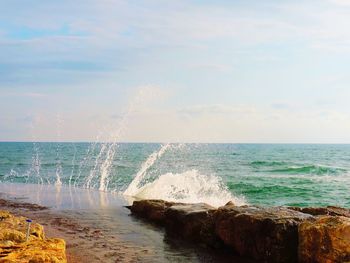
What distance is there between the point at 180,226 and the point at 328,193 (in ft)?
63.6

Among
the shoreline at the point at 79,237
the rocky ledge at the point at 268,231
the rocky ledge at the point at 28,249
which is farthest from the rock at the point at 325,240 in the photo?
the rocky ledge at the point at 28,249

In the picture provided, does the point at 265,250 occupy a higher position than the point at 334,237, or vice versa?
the point at 334,237

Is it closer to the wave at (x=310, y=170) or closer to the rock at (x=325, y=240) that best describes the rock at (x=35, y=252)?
the rock at (x=325, y=240)

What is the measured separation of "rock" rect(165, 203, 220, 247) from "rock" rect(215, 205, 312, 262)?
1.53 ft

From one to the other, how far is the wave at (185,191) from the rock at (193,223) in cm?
847

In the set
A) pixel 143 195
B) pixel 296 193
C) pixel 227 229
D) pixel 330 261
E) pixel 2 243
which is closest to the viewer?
pixel 2 243

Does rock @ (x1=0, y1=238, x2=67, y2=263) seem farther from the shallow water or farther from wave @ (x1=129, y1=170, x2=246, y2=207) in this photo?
wave @ (x1=129, y1=170, x2=246, y2=207)

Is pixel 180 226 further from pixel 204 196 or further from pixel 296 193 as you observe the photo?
pixel 296 193

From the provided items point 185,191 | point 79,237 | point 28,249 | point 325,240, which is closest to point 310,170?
point 185,191

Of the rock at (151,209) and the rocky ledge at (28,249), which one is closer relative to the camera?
the rocky ledge at (28,249)

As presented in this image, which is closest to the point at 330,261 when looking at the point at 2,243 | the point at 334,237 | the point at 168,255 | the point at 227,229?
the point at 334,237

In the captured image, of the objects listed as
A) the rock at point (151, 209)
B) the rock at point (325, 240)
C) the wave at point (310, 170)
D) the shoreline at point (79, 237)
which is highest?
the rock at point (325, 240)

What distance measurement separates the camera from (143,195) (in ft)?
76.0

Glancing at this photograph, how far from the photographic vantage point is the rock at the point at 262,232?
9742 millimetres
